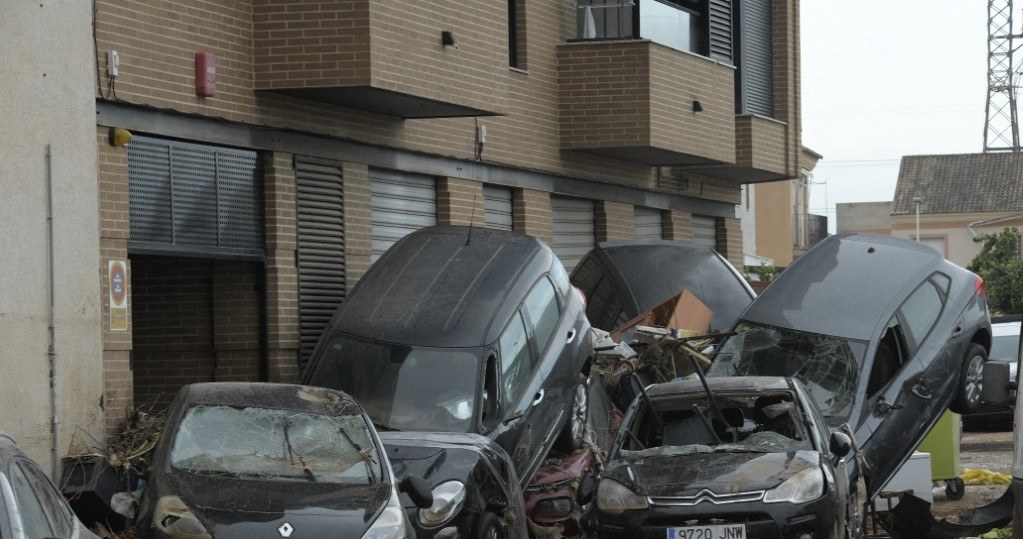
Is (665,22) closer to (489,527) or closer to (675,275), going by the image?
(675,275)

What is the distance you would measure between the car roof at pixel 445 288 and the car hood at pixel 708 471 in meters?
2.10

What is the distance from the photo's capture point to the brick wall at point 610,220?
2153cm

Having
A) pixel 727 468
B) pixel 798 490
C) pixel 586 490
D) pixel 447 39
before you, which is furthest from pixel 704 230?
pixel 798 490

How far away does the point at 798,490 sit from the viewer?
10.8 metres

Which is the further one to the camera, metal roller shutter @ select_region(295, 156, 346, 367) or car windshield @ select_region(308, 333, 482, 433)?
metal roller shutter @ select_region(295, 156, 346, 367)

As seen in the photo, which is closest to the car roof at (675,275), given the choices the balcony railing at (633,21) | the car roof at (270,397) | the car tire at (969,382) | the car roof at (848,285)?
the car roof at (848,285)

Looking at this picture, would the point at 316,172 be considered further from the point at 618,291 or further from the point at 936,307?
the point at 936,307

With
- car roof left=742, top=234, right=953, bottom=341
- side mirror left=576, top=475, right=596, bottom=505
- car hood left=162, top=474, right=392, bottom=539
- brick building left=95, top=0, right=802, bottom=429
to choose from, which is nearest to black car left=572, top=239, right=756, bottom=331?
brick building left=95, top=0, right=802, bottom=429

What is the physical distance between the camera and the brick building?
1391 centimetres

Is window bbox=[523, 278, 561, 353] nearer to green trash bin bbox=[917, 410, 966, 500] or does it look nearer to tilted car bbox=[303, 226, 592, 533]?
tilted car bbox=[303, 226, 592, 533]

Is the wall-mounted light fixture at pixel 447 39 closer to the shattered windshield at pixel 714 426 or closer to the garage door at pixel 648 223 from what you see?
the shattered windshield at pixel 714 426

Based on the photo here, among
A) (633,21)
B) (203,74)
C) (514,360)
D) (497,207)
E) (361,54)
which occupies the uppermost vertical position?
(633,21)

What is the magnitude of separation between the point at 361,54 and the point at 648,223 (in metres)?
8.92

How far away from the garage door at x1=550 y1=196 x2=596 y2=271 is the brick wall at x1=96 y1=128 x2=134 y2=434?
807cm
